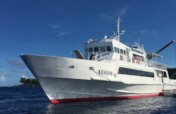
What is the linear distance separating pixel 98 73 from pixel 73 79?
266cm

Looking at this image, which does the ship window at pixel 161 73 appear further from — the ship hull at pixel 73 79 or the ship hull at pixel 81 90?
the ship hull at pixel 73 79

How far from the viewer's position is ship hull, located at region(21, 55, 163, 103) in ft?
76.2

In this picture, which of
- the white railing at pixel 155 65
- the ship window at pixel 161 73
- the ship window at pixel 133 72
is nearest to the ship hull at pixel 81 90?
the ship window at pixel 133 72

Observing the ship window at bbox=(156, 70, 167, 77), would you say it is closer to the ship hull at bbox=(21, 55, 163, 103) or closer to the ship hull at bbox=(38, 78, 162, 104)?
the ship hull at bbox=(38, 78, 162, 104)

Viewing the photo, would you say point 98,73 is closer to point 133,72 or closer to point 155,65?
point 133,72

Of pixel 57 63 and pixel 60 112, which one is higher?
pixel 57 63

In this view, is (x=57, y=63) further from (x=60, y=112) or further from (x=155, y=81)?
(x=155, y=81)

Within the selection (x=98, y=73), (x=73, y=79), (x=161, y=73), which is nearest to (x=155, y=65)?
(x=161, y=73)

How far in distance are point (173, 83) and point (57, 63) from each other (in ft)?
81.3

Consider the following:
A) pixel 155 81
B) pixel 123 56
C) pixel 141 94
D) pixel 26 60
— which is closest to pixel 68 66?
pixel 26 60

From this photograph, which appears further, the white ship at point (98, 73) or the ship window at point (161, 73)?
the ship window at point (161, 73)

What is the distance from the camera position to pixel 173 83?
4181 centimetres

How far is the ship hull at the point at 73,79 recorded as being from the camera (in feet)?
76.2

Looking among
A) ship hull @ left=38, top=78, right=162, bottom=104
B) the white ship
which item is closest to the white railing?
the white ship
